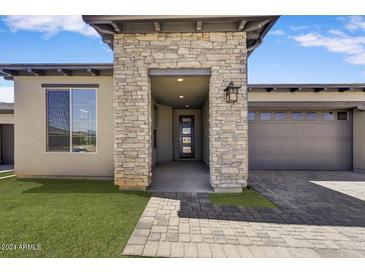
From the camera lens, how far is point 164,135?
10.7 meters

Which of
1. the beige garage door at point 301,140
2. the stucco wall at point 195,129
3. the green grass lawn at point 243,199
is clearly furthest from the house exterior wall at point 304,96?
the green grass lawn at point 243,199

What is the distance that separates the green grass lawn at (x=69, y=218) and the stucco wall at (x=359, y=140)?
9344 millimetres

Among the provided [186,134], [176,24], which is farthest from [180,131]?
[176,24]

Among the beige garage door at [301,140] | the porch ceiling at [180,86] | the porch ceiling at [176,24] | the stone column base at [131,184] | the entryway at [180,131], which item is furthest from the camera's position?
the beige garage door at [301,140]

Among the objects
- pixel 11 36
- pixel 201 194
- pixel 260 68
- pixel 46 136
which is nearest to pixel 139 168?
pixel 201 194

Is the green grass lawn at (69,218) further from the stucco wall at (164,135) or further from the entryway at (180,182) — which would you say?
the stucco wall at (164,135)

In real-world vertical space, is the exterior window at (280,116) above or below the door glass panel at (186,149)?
above

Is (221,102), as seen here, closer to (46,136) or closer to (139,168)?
(139,168)

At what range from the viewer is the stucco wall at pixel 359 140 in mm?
8227

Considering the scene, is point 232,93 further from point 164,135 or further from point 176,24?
point 164,135

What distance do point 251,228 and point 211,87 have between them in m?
3.42
